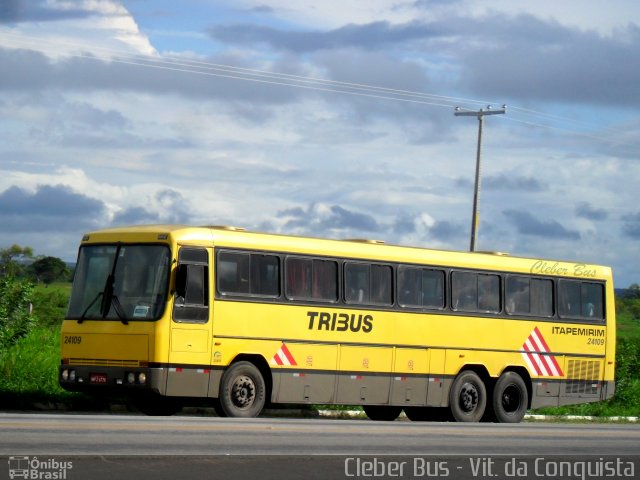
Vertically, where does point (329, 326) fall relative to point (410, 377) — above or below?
above

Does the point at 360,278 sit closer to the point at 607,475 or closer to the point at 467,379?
the point at 467,379

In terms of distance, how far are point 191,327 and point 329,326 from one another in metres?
3.36

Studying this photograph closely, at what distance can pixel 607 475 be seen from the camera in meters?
14.4

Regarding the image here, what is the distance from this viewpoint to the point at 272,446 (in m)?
15.2

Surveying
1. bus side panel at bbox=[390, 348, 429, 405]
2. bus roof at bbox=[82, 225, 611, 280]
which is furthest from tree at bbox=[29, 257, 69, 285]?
bus side panel at bbox=[390, 348, 429, 405]

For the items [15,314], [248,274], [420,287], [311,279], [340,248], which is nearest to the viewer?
[248,274]

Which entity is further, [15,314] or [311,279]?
[15,314]

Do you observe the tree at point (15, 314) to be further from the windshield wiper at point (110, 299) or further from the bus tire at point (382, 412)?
the bus tire at point (382, 412)

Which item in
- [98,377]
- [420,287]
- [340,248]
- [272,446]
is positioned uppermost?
[340,248]

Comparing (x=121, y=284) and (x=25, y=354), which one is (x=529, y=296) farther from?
(x=25, y=354)

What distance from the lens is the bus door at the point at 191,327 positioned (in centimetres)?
2180

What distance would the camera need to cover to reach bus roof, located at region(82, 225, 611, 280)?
882 inches

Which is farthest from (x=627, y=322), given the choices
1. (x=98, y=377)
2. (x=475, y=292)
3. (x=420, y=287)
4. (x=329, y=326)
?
(x=98, y=377)

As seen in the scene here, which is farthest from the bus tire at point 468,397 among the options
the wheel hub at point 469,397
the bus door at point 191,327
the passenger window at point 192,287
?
the passenger window at point 192,287
